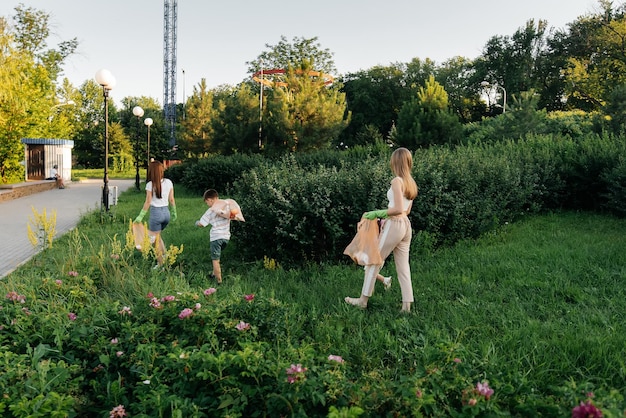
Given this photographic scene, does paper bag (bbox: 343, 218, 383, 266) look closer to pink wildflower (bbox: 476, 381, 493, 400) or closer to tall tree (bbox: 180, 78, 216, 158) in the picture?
pink wildflower (bbox: 476, 381, 493, 400)

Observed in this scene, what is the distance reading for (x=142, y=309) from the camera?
416 cm

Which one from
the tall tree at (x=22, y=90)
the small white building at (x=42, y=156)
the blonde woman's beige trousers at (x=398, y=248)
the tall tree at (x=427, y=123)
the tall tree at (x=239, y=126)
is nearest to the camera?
the blonde woman's beige trousers at (x=398, y=248)

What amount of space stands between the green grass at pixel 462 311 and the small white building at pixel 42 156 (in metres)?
22.8

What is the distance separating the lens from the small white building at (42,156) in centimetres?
2848

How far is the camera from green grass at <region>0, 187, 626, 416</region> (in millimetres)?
3346

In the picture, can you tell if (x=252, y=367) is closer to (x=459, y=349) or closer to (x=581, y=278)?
(x=459, y=349)

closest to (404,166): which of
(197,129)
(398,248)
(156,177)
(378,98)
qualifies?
(398,248)

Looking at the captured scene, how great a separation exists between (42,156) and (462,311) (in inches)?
1177

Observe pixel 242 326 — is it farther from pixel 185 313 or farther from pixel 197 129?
pixel 197 129

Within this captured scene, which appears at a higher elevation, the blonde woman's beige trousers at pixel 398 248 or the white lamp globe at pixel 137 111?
the white lamp globe at pixel 137 111

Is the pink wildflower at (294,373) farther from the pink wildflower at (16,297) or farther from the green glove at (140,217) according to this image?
the green glove at (140,217)

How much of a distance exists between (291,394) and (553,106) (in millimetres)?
56410

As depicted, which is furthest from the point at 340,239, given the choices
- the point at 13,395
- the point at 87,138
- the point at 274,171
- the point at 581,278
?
the point at 87,138

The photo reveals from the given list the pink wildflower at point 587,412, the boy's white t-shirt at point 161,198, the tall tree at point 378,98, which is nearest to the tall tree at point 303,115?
the boy's white t-shirt at point 161,198
